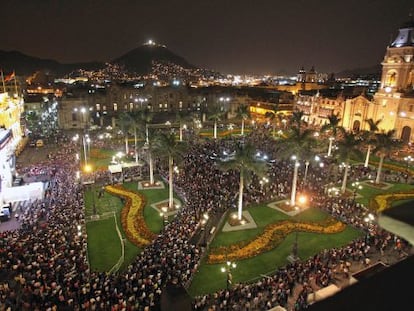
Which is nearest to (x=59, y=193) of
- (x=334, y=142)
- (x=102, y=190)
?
(x=102, y=190)

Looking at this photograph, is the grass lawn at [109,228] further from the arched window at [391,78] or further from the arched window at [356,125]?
the arched window at [391,78]

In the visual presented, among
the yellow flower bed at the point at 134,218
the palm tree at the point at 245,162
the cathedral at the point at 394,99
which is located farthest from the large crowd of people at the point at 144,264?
the cathedral at the point at 394,99

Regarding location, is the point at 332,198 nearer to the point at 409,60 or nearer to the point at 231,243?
the point at 231,243

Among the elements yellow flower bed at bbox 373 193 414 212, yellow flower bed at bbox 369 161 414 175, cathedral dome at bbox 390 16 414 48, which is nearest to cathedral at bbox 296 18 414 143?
cathedral dome at bbox 390 16 414 48

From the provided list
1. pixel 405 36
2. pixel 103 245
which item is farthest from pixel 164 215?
pixel 405 36

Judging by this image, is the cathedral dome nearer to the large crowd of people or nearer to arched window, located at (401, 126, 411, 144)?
arched window, located at (401, 126, 411, 144)

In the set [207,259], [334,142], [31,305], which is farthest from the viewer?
[334,142]

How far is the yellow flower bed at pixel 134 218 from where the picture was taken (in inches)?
1104

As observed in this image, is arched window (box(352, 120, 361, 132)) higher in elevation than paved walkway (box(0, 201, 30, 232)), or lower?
higher

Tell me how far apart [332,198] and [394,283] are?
34804 mm

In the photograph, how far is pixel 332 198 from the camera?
34688mm

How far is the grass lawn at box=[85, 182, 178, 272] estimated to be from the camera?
25.2 meters

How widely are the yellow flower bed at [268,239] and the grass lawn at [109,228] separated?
6989 mm

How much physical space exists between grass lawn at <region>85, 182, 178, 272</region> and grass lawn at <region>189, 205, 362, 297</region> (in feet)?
20.9
